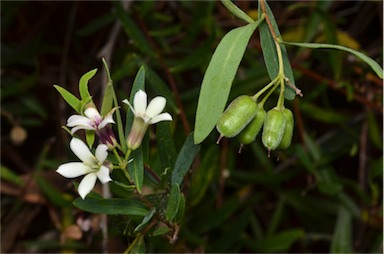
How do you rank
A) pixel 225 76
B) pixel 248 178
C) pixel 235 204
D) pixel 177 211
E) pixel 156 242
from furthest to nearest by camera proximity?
1. pixel 248 178
2. pixel 235 204
3. pixel 156 242
4. pixel 177 211
5. pixel 225 76

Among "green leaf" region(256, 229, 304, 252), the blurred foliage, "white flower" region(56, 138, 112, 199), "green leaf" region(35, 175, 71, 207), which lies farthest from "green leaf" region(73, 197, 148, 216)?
"green leaf" region(256, 229, 304, 252)

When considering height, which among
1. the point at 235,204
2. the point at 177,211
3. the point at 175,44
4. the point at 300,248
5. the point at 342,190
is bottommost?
the point at 300,248

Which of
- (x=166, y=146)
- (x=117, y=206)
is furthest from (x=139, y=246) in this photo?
(x=166, y=146)

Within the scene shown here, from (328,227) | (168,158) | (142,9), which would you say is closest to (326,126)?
(328,227)

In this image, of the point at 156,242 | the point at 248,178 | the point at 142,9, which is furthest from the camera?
the point at 248,178

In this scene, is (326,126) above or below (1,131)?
below

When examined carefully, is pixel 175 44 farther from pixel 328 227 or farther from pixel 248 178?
pixel 328 227

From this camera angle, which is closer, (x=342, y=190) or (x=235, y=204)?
(x=235, y=204)
